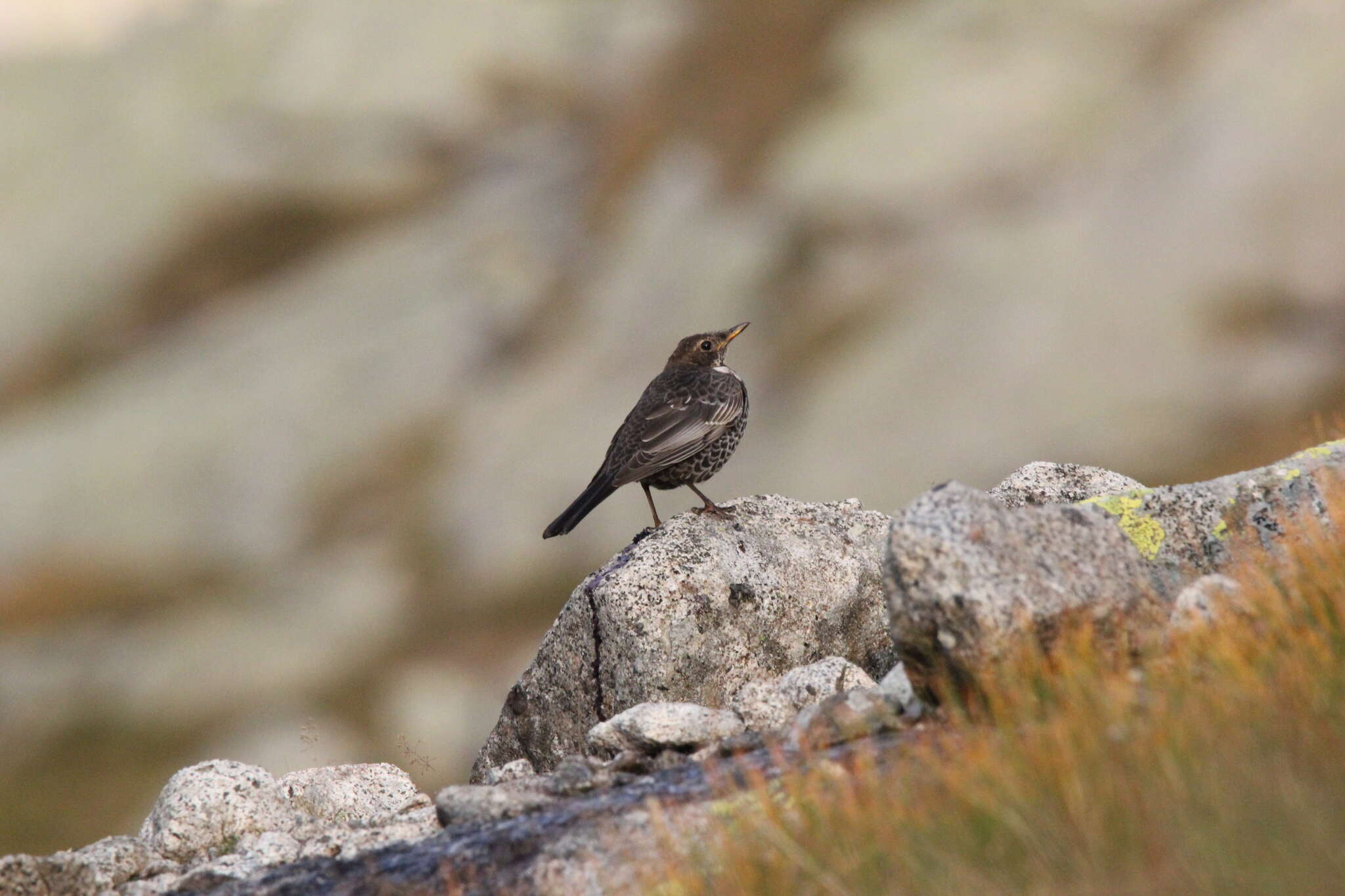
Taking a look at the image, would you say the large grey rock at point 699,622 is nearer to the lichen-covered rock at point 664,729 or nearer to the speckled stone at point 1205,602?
the lichen-covered rock at point 664,729

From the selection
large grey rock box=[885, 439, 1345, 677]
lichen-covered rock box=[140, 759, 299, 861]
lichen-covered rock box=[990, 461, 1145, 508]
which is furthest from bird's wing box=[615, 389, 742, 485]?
large grey rock box=[885, 439, 1345, 677]

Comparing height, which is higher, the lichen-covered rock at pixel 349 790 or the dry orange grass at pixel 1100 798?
the lichen-covered rock at pixel 349 790

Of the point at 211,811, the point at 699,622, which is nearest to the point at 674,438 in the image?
the point at 699,622

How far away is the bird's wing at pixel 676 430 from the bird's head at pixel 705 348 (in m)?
0.86

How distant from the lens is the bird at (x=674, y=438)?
1154cm

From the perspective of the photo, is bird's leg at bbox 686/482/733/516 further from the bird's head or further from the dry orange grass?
the dry orange grass

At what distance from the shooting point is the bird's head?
1298 centimetres

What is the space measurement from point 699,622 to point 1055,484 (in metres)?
3.95

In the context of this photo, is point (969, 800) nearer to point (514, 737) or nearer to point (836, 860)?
point (836, 860)

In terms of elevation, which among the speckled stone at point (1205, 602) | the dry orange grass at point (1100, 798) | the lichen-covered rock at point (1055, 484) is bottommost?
the dry orange grass at point (1100, 798)

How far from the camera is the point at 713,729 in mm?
7789

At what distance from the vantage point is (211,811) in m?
9.33

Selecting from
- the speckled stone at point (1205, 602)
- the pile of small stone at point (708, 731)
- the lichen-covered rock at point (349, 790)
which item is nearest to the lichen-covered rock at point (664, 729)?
the pile of small stone at point (708, 731)

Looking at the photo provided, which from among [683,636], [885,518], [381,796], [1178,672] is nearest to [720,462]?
[885,518]
